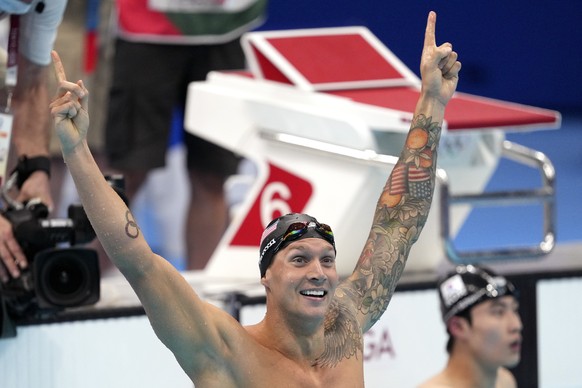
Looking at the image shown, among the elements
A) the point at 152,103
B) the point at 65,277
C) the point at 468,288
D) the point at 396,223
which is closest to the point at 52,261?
the point at 65,277

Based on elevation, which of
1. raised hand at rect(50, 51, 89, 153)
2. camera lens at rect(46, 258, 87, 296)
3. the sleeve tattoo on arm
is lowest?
camera lens at rect(46, 258, 87, 296)

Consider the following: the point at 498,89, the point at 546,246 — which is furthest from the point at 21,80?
the point at 498,89

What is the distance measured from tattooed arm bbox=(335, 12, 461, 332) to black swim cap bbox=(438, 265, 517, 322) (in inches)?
56.2

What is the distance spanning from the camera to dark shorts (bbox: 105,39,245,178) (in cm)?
634

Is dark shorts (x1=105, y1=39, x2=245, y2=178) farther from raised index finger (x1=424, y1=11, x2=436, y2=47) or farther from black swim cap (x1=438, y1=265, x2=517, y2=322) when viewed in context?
raised index finger (x1=424, y1=11, x2=436, y2=47)

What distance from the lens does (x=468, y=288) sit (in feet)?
17.1

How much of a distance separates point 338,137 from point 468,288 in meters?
0.74

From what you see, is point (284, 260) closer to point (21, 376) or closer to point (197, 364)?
point (197, 364)

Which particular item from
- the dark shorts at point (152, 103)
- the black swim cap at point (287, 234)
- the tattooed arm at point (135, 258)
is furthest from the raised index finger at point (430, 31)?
the dark shorts at point (152, 103)

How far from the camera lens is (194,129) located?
232 inches

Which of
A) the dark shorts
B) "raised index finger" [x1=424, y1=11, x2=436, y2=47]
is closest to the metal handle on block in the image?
the dark shorts

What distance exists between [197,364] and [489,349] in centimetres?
224

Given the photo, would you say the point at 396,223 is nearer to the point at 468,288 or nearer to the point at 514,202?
the point at 468,288

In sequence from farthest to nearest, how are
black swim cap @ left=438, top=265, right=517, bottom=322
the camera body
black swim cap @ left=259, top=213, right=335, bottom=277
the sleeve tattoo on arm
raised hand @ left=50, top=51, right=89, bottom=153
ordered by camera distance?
black swim cap @ left=438, top=265, right=517, bottom=322
the camera body
the sleeve tattoo on arm
black swim cap @ left=259, top=213, right=335, bottom=277
raised hand @ left=50, top=51, right=89, bottom=153
